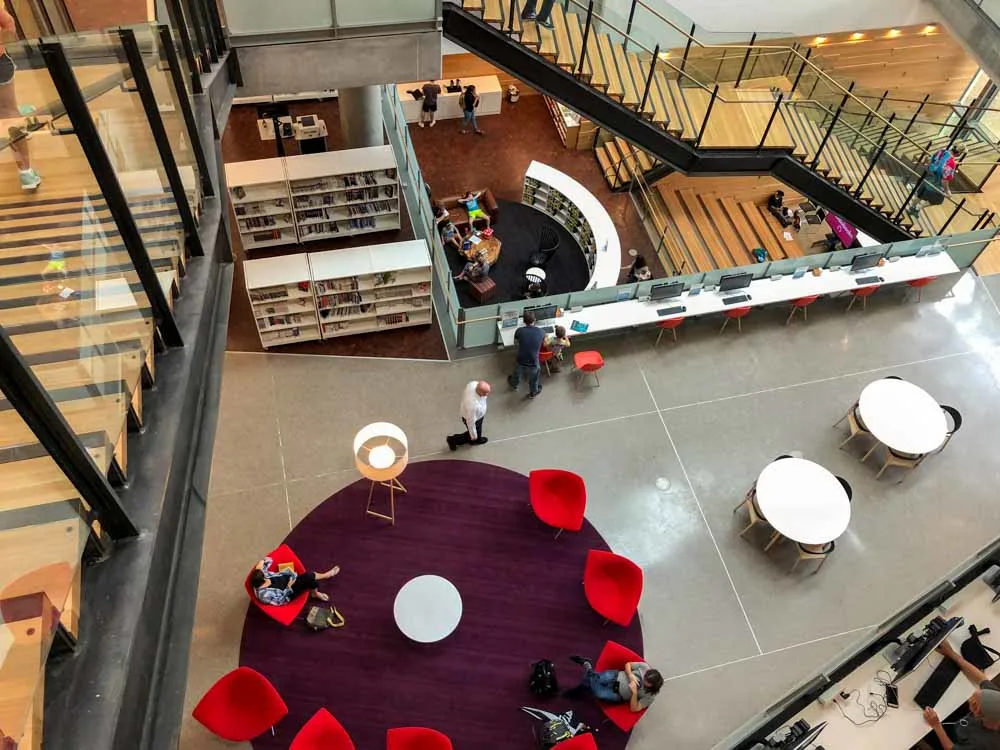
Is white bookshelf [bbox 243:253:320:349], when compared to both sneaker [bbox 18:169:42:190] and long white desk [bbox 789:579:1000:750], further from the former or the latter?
long white desk [bbox 789:579:1000:750]

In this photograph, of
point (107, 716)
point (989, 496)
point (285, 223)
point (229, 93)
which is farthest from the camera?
point (285, 223)

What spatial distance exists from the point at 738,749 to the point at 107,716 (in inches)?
206

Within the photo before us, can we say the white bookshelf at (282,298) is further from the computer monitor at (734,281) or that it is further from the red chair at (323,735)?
the computer monitor at (734,281)

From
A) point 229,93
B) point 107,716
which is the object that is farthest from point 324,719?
point 229,93

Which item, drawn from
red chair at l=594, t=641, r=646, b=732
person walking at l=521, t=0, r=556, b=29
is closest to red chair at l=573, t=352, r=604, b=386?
red chair at l=594, t=641, r=646, b=732

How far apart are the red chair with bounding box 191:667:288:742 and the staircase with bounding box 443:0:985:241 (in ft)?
25.2

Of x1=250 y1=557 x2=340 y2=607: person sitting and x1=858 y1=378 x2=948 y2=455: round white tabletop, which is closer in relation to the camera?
x1=250 y1=557 x2=340 y2=607: person sitting

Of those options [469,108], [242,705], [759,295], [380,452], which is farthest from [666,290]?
[242,705]

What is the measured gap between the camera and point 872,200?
1147 centimetres

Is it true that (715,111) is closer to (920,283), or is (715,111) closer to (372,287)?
(920,283)

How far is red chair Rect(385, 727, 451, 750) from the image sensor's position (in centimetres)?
654

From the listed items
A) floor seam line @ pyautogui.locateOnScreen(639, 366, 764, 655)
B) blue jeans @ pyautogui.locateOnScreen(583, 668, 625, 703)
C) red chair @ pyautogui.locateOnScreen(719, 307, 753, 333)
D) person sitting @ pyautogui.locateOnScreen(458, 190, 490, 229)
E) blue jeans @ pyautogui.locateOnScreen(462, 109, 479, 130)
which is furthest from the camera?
blue jeans @ pyautogui.locateOnScreen(462, 109, 479, 130)

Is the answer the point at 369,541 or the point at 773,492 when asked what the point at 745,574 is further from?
the point at 369,541

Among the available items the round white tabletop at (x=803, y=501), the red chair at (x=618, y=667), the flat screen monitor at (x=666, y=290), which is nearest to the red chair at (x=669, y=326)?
the flat screen monitor at (x=666, y=290)
